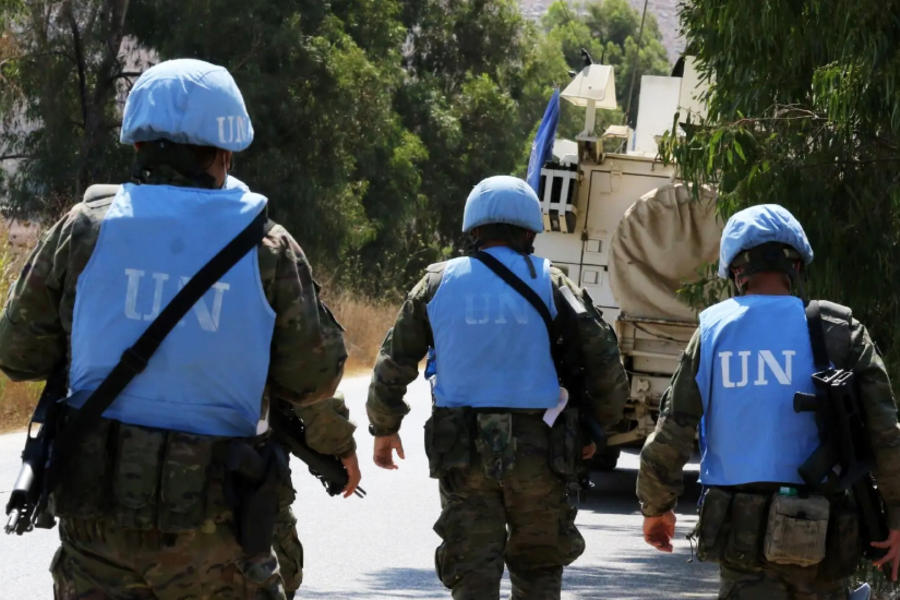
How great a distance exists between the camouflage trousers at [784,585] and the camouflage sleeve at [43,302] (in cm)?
216

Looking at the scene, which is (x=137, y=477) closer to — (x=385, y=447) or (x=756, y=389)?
(x=756, y=389)

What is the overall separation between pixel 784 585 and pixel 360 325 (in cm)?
2699

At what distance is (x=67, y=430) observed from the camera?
4.16 meters

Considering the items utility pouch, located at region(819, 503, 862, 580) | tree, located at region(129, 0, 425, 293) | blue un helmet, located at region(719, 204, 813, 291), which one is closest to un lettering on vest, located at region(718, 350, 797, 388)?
blue un helmet, located at region(719, 204, 813, 291)

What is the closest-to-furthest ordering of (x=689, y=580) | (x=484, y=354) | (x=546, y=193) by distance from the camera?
(x=484, y=354) < (x=689, y=580) < (x=546, y=193)

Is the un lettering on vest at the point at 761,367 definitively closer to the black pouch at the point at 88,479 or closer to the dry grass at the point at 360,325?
the black pouch at the point at 88,479

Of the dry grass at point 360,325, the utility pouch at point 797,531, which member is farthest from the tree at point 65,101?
→ the utility pouch at point 797,531

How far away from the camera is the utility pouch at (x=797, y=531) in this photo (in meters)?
5.12

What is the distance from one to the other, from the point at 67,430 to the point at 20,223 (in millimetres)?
25987

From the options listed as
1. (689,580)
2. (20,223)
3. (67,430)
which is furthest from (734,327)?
(20,223)

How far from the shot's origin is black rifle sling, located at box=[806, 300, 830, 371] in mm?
5312

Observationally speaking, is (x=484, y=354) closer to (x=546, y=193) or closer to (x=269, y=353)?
(x=269, y=353)

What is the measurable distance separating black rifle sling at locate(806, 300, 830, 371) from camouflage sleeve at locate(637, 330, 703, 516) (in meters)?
0.35

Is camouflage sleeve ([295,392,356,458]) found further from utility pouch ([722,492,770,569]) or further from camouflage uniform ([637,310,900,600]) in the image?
utility pouch ([722,492,770,569])
